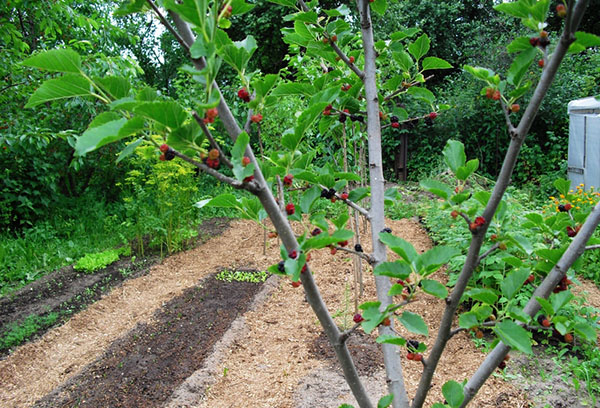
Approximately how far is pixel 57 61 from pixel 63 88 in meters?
0.04

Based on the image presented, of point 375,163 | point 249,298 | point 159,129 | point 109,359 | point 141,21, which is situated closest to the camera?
point 159,129

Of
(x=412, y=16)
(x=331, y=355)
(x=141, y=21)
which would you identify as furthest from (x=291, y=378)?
(x=141, y=21)

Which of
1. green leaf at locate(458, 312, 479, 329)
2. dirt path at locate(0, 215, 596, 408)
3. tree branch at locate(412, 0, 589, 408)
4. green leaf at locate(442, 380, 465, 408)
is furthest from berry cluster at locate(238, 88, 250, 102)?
dirt path at locate(0, 215, 596, 408)

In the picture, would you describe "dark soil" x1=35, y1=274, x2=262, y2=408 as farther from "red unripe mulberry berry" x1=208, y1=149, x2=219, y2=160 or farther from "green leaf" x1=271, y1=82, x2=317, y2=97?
"red unripe mulberry berry" x1=208, y1=149, x2=219, y2=160

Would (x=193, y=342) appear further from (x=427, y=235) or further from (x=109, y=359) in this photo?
(x=427, y=235)

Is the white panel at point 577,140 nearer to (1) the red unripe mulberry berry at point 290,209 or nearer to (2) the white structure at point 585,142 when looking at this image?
(2) the white structure at point 585,142

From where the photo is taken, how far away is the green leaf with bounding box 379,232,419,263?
79 centimetres

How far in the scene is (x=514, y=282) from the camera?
2.99 feet

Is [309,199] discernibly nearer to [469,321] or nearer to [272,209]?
[272,209]

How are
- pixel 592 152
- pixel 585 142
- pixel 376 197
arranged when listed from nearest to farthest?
pixel 376 197, pixel 592 152, pixel 585 142

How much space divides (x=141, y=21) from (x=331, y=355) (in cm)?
1327

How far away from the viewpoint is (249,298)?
Answer: 3932mm

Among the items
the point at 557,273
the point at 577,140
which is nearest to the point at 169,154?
the point at 557,273

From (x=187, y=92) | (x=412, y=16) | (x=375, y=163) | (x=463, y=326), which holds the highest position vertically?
(x=412, y=16)
